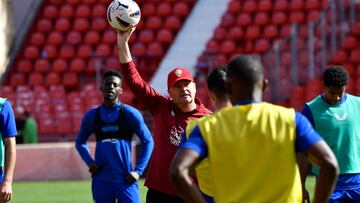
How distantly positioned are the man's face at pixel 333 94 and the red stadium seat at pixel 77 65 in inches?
767

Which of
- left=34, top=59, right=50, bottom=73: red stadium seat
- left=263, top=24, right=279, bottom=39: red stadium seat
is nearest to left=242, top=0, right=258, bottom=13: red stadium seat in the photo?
left=263, top=24, right=279, bottom=39: red stadium seat

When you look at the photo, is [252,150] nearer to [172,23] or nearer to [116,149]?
[116,149]

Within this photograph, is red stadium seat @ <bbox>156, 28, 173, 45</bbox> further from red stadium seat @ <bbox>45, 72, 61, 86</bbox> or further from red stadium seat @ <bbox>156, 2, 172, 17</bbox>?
red stadium seat @ <bbox>45, 72, 61, 86</bbox>

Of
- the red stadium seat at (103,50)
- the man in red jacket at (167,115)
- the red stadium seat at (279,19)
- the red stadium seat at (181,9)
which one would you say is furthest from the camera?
the red stadium seat at (181,9)

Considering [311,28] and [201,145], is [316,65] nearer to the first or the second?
[311,28]

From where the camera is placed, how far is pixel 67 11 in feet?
95.3

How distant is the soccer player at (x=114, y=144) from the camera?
9.83 metres

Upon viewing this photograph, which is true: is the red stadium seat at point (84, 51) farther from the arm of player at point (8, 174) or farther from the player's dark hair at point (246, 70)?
the player's dark hair at point (246, 70)

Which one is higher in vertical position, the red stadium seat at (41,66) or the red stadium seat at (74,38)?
the red stadium seat at (74,38)

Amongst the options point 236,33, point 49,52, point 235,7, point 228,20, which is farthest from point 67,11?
point 236,33

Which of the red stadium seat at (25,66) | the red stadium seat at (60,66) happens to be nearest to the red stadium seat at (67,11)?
the red stadium seat at (25,66)

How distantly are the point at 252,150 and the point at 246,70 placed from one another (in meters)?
0.41

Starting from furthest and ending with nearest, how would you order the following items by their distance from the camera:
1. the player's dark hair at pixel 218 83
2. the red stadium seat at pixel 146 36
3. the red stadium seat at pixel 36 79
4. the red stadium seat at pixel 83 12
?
the red stadium seat at pixel 83 12
the red stadium seat at pixel 146 36
the red stadium seat at pixel 36 79
the player's dark hair at pixel 218 83

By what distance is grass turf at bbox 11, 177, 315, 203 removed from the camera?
1562 centimetres
